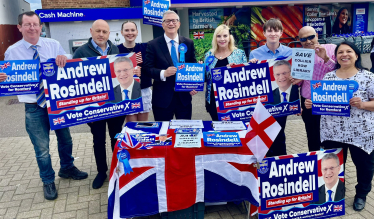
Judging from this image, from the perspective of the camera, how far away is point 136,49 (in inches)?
176

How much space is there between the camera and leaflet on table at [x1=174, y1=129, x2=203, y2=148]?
2787 millimetres

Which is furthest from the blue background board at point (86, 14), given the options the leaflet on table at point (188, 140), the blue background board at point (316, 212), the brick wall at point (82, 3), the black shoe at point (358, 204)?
the black shoe at point (358, 204)

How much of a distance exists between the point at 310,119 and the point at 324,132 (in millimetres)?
524

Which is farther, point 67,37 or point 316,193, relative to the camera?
point 67,37

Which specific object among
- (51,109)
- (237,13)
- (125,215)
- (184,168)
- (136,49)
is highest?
(237,13)

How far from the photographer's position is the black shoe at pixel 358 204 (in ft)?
10.7

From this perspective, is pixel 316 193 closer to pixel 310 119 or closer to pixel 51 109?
pixel 310 119

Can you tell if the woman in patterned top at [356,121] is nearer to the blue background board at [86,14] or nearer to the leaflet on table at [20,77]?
the leaflet on table at [20,77]

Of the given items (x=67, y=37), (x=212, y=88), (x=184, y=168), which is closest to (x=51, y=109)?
(x=184, y=168)

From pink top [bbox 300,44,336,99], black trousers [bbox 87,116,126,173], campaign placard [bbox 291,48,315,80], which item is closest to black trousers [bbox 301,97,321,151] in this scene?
pink top [bbox 300,44,336,99]

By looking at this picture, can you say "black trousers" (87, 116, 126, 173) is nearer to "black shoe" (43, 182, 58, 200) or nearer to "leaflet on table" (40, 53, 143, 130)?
"leaflet on table" (40, 53, 143, 130)

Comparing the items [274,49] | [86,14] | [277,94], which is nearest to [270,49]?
[274,49]

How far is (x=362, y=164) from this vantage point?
125 inches

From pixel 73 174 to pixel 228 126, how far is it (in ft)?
8.12
